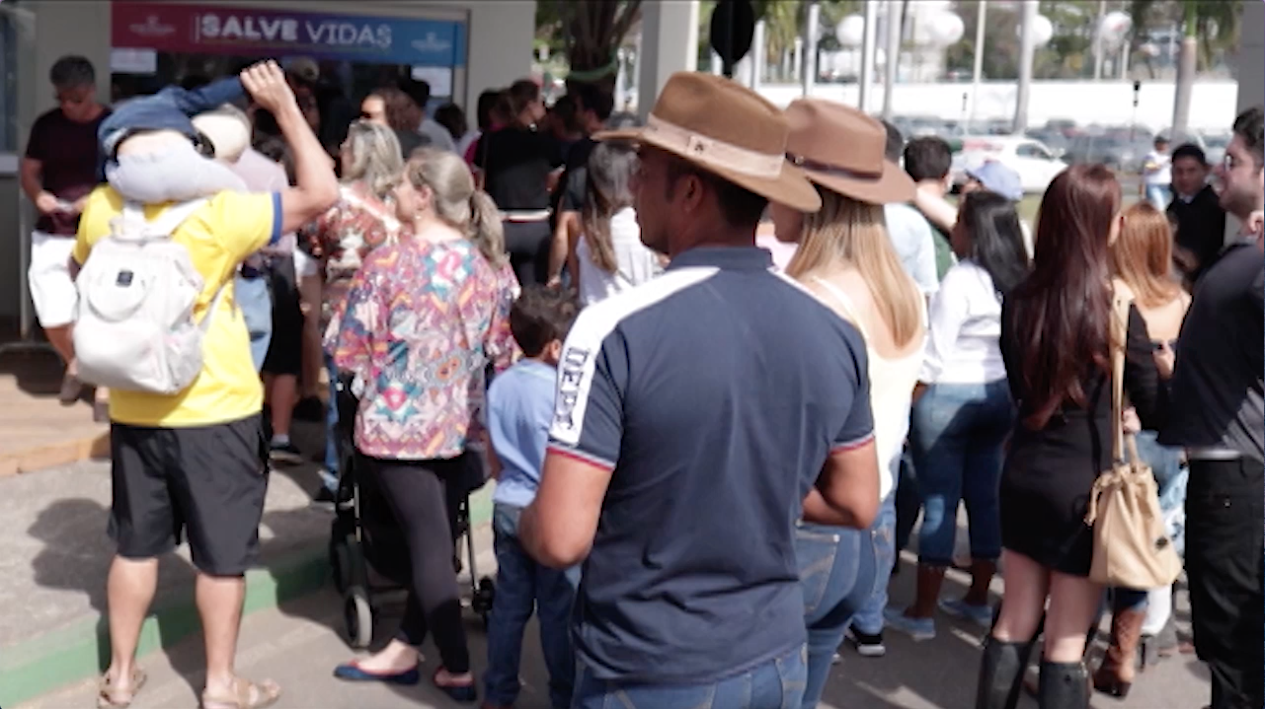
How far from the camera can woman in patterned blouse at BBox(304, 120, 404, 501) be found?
22.3 feet

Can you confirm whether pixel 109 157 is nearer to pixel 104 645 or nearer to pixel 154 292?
pixel 154 292

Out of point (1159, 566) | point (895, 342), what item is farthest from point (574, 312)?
point (1159, 566)

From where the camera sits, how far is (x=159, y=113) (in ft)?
16.0

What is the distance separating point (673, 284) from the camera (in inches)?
112

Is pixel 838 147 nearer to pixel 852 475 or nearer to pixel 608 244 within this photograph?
pixel 852 475

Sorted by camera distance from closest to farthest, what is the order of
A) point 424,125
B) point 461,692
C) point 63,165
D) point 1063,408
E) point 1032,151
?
point 1063,408 → point 461,692 → point 63,165 → point 424,125 → point 1032,151

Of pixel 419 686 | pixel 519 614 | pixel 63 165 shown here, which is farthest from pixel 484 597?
pixel 63 165

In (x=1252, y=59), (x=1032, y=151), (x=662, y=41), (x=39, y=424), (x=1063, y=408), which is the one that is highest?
(x=662, y=41)

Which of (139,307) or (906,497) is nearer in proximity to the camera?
(139,307)

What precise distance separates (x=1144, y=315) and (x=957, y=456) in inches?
46.0

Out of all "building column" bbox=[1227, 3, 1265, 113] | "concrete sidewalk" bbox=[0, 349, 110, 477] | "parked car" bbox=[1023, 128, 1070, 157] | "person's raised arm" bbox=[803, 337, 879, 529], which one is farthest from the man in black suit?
"parked car" bbox=[1023, 128, 1070, 157]

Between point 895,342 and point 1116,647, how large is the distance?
7.85 feet

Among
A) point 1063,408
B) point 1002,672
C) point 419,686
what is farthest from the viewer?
point 419,686

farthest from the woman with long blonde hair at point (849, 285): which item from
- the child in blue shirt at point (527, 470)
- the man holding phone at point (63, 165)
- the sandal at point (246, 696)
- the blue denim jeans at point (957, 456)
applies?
the man holding phone at point (63, 165)
